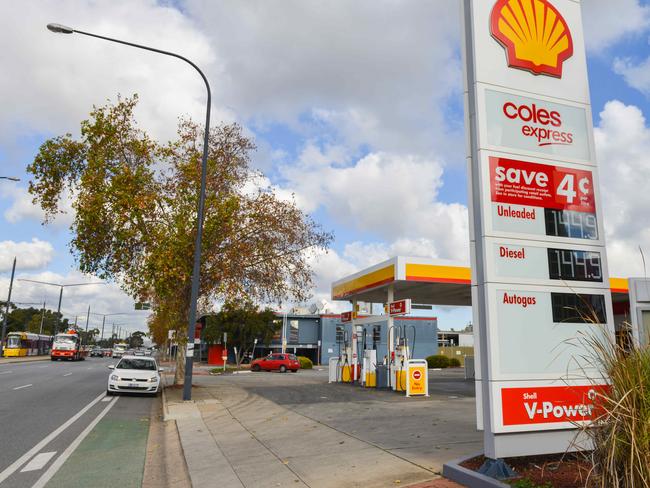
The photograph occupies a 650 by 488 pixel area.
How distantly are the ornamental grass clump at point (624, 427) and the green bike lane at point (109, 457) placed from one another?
5448 millimetres

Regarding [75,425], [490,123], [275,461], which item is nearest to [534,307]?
[490,123]

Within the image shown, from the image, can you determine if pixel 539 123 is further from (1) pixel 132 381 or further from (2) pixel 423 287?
(2) pixel 423 287

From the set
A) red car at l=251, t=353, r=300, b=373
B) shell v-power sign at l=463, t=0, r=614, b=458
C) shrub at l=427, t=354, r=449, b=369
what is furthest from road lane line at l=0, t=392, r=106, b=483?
shrub at l=427, t=354, r=449, b=369

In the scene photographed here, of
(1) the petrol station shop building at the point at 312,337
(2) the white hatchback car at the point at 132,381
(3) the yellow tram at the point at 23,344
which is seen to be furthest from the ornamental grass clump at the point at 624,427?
(3) the yellow tram at the point at 23,344

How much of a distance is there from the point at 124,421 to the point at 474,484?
30.0 feet

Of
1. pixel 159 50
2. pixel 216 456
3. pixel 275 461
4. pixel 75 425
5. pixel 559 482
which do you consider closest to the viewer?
pixel 559 482

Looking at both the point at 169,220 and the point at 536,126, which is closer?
the point at 536,126

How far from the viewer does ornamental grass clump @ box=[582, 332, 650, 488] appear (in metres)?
3.94

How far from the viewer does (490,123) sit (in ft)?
23.1

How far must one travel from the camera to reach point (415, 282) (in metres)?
21.2

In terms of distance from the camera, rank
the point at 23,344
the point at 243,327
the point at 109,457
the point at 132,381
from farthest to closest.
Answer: the point at 23,344 < the point at 243,327 < the point at 132,381 < the point at 109,457

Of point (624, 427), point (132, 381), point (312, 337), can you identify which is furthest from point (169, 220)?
point (312, 337)

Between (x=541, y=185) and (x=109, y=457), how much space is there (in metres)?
7.81

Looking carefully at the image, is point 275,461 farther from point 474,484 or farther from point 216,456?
point 474,484
